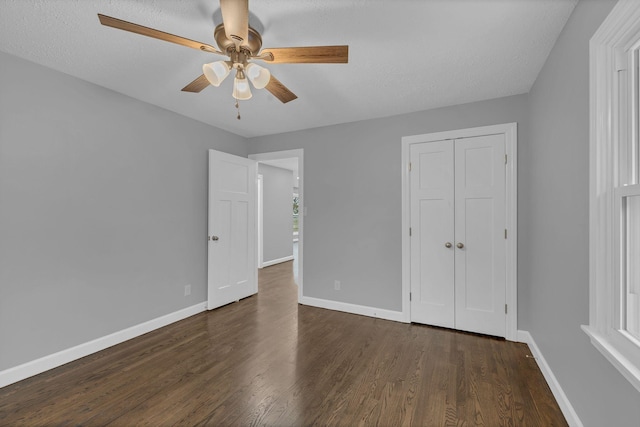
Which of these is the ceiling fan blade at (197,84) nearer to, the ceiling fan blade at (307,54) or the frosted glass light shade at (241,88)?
the frosted glass light shade at (241,88)

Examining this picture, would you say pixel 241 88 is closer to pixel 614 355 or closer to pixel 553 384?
pixel 614 355

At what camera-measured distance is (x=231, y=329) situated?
9.96ft

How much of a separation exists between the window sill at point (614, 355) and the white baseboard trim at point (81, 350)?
11.4 ft

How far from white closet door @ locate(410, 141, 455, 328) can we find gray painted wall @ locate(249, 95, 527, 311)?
0.61 feet

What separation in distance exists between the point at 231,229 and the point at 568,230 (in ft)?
11.2

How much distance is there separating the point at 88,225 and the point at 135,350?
3.90 ft

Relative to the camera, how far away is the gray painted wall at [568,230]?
133 cm

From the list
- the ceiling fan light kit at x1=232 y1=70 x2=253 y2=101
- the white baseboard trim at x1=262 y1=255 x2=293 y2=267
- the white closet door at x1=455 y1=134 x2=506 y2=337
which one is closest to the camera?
the ceiling fan light kit at x1=232 y1=70 x2=253 y2=101

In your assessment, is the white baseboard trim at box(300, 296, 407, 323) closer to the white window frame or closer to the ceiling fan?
the white window frame

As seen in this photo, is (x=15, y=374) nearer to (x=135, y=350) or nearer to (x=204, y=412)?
(x=135, y=350)

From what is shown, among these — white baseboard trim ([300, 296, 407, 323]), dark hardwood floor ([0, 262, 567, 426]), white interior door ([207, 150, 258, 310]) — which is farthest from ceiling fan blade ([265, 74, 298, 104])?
white baseboard trim ([300, 296, 407, 323])

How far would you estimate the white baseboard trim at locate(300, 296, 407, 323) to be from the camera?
3.29 meters

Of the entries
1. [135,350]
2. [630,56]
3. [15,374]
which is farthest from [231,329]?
[630,56]

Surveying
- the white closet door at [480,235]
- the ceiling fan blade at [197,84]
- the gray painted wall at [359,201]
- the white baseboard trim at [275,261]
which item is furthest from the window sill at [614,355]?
the white baseboard trim at [275,261]
